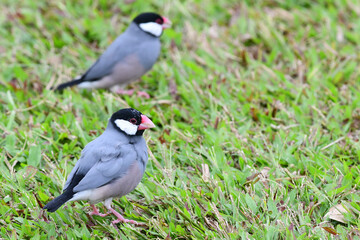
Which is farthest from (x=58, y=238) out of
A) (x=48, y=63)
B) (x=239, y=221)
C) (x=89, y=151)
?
(x=48, y=63)

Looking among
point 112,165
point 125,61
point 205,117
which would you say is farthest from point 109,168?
point 125,61

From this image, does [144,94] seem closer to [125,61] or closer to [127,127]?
[125,61]

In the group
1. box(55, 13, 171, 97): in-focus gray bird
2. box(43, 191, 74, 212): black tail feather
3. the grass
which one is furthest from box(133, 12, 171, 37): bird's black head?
box(43, 191, 74, 212): black tail feather

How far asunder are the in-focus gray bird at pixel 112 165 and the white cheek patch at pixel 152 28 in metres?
1.98

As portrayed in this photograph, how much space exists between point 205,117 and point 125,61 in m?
1.05

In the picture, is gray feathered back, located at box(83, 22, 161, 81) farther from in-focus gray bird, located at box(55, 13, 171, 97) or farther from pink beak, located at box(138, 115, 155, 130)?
pink beak, located at box(138, 115, 155, 130)

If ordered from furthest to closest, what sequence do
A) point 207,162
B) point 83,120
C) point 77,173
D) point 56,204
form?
point 83,120 < point 207,162 < point 77,173 < point 56,204

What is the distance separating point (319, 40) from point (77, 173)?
3.52m

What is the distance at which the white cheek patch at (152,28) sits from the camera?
17.2ft

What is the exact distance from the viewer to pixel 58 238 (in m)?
3.23

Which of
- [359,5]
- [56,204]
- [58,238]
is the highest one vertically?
[359,5]

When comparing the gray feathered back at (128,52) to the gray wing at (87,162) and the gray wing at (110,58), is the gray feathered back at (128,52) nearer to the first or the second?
the gray wing at (110,58)

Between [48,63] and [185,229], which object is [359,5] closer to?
[48,63]

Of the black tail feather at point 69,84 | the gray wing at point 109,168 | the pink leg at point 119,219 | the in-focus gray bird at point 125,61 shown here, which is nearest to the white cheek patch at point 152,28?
the in-focus gray bird at point 125,61
